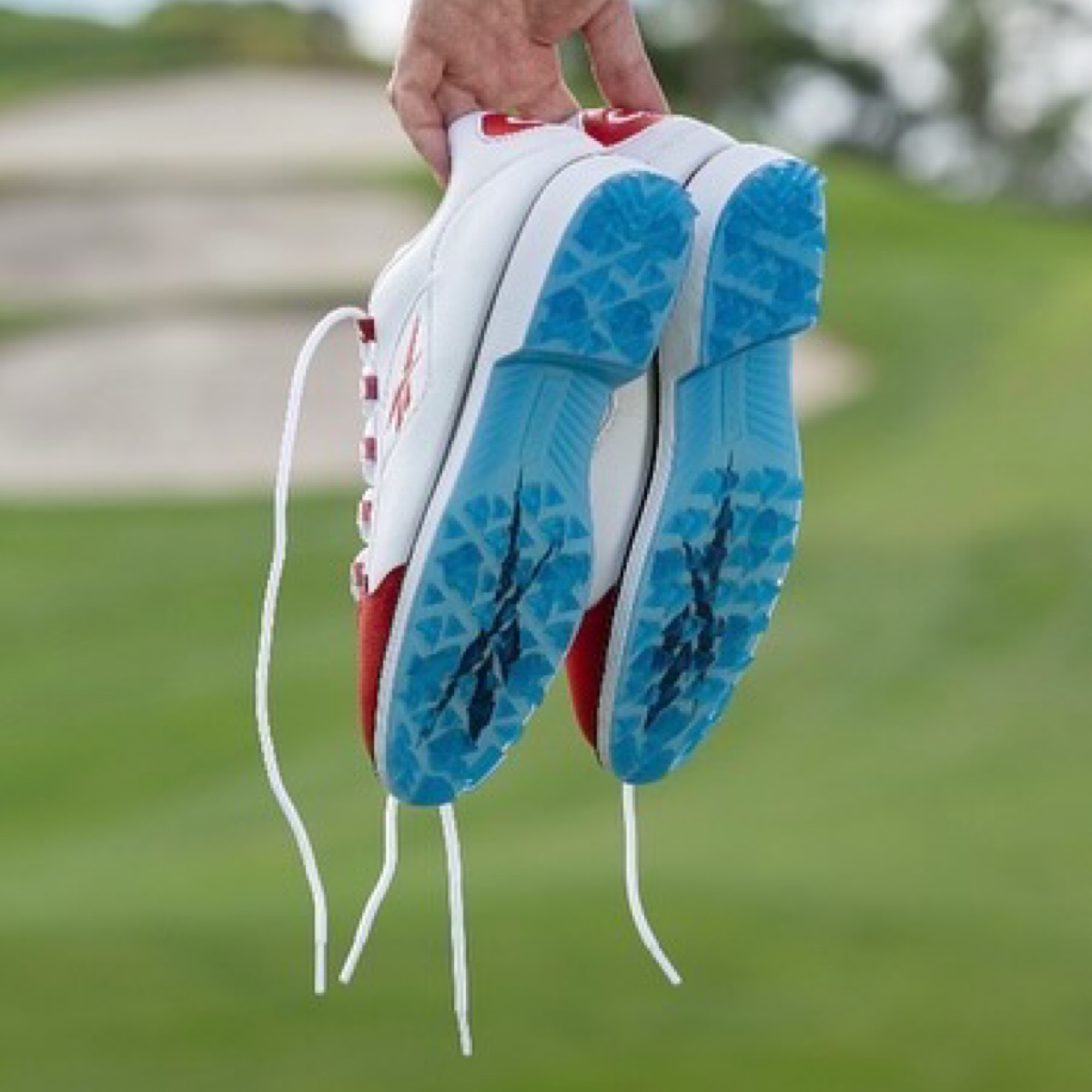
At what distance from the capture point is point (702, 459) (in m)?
3.36

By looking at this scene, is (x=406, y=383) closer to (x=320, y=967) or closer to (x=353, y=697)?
(x=320, y=967)

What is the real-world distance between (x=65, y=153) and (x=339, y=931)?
39.7ft

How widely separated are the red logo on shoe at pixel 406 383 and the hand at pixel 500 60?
0.50 feet

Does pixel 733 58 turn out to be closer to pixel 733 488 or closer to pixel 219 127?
pixel 219 127

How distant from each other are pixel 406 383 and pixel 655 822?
6543mm

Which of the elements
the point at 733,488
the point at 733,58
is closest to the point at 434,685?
the point at 733,488

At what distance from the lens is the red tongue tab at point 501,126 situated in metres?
3.29

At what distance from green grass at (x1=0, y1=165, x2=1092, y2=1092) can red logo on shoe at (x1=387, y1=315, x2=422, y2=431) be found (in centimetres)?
351

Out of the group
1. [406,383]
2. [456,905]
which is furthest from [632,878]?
[406,383]

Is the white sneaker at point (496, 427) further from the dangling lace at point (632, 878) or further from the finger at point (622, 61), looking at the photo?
the dangling lace at point (632, 878)

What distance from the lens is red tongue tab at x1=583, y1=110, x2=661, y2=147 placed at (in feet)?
11.1

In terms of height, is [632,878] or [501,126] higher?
[501,126]

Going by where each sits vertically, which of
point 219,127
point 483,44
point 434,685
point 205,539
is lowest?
point 219,127

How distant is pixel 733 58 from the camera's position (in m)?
36.3
